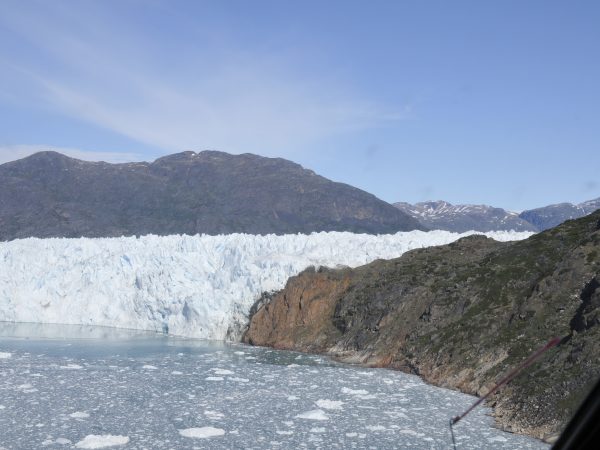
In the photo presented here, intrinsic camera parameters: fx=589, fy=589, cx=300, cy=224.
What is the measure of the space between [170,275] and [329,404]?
68.7 ft

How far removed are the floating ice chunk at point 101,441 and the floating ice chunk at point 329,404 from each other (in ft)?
19.0

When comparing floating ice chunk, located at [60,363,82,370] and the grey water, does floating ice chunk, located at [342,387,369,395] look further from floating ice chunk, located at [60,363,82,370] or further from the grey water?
floating ice chunk, located at [60,363,82,370]

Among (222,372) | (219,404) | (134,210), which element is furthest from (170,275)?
(134,210)

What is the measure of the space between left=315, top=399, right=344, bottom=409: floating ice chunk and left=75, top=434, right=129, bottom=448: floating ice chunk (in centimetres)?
580

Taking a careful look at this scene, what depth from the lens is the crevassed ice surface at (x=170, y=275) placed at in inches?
1297

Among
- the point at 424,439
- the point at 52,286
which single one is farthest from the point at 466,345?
the point at 52,286

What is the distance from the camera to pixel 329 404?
17.0m

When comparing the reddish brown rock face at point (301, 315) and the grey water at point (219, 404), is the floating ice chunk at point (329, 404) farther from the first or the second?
the reddish brown rock face at point (301, 315)

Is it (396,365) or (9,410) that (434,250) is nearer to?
(396,365)

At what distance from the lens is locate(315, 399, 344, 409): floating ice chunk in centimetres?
1674

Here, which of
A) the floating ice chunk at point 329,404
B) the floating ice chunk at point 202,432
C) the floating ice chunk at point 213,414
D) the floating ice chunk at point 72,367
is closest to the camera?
the floating ice chunk at point 202,432

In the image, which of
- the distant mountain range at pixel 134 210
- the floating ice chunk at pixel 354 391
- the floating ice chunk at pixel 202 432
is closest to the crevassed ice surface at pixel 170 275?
A: the floating ice chunk at pixel 354 391

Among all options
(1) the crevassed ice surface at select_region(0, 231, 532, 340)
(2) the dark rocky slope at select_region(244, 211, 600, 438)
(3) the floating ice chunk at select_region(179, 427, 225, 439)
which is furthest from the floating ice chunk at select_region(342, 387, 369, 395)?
(1) the crevassed ice surface at select_region(0, 231, 532, 340)

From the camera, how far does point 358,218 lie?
196875 millimetres
